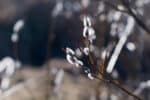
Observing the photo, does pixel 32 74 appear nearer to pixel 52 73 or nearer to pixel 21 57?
pixel 21 57

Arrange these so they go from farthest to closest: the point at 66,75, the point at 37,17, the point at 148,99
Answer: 1. the point at 37,17
2. the point at 66,75
3. the point at 148,99

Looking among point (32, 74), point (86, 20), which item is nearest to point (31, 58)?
point (32, 74)

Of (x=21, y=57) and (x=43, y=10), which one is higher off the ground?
(x=43, y=10)

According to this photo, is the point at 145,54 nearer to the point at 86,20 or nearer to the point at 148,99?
the point at 148,99

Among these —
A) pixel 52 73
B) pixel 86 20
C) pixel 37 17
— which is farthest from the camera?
pixel 37 17

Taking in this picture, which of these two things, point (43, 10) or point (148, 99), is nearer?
point (148, 99)

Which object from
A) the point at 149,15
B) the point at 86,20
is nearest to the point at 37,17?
the point at 149,15
